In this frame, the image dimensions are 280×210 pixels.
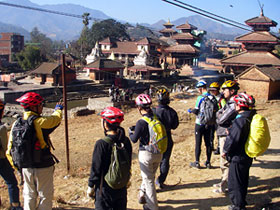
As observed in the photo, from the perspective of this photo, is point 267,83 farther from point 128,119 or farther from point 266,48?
point 266,48

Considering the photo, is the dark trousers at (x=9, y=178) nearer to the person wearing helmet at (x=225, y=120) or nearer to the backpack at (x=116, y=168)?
the backpack at (x=116, y=168)

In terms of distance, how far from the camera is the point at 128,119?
16.5 meters

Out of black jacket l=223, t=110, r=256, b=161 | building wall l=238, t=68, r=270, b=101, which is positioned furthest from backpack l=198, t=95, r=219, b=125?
building wall l=238, t=68, r=270, b=101

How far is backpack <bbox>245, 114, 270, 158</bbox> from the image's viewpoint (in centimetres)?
381

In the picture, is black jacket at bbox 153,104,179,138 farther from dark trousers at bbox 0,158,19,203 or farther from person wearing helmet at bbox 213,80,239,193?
dark trousers at bbox 0,158,19,203

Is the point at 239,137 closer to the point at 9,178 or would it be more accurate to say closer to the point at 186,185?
the point at 186,185

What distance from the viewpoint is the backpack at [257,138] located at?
381cm

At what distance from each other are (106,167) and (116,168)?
140 millimetres

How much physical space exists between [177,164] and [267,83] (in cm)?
1360

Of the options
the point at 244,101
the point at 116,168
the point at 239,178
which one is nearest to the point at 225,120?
the point at 244,101

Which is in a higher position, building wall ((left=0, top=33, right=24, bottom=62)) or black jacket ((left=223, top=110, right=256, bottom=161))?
building wall ((left=0, top=33, right=24, bottom=62))

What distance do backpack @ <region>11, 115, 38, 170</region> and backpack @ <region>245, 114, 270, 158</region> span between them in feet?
9.75

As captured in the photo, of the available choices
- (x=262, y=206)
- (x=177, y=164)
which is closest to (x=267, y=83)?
(x=177, y=164)

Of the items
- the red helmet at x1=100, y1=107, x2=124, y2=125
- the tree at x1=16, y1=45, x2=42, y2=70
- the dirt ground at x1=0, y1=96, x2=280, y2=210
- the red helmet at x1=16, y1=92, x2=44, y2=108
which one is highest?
the tree at x1=16, y1=45, x2=42, y2=70
